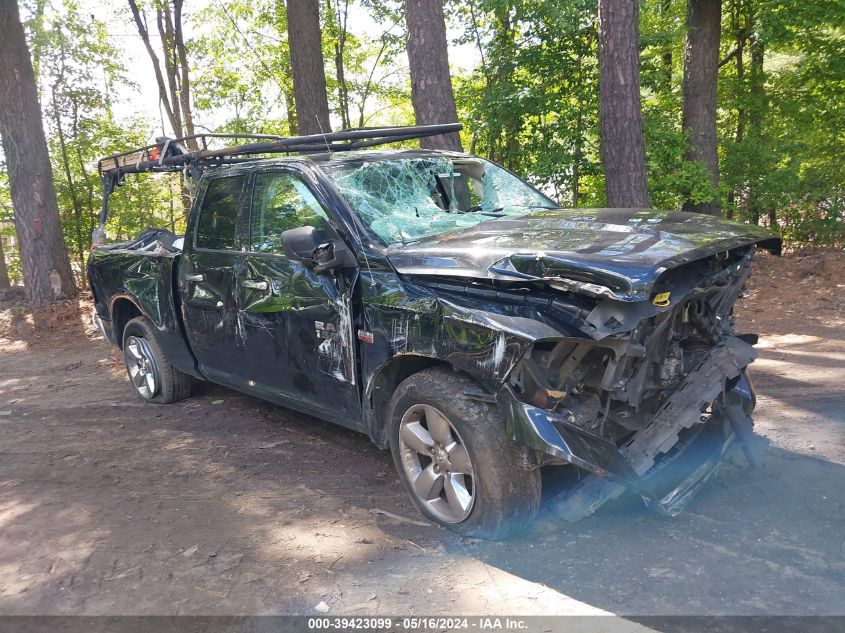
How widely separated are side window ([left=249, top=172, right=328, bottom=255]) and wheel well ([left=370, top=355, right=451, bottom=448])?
96cm

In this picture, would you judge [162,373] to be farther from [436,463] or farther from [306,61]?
[306,61]

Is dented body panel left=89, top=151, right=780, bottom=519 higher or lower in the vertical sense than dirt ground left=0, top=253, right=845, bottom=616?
higher

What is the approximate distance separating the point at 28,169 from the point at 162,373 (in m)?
6.50

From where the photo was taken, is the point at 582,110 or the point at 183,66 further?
the point at 183,66

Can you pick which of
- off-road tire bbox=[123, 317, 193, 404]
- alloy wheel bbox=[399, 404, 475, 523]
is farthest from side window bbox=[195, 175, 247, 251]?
alloy wheel bbox=[399, 404, 475, 523]

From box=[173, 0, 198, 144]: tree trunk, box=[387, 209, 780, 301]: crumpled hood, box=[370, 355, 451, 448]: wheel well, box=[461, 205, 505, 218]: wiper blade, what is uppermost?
box=[173, 0, 198, 144]: tree trunk

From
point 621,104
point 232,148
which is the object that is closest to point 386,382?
point 232,148

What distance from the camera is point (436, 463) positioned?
347 cm

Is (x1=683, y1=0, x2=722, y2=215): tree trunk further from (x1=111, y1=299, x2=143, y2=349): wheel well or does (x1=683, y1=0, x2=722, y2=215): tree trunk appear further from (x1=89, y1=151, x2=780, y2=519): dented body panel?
(x1=111, y1=299, x2=143, y2=349): wheel well

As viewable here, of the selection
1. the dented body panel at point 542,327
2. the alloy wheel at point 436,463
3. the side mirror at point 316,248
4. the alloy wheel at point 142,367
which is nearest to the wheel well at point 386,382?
the dented body panel at point 542,327

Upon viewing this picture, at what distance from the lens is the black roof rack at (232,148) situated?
4797 millimetres

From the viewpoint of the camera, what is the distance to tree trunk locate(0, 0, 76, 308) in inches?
406

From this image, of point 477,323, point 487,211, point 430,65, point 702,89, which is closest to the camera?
point 477,323

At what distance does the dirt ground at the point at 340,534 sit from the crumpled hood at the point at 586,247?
1.27 meters
